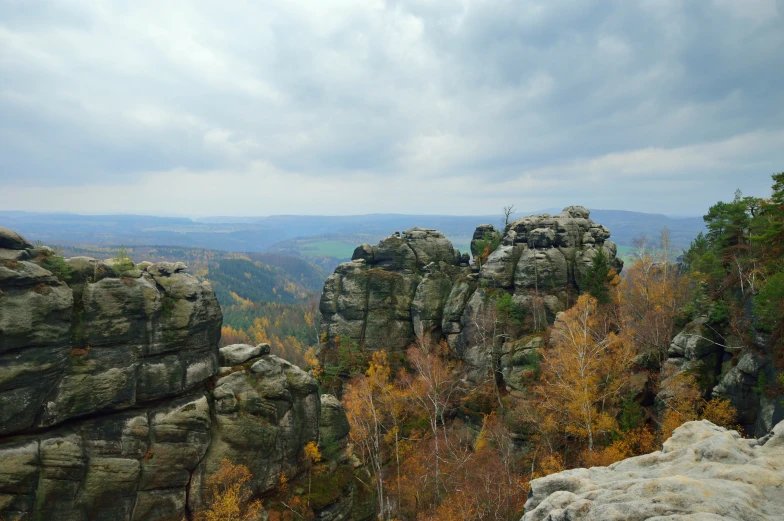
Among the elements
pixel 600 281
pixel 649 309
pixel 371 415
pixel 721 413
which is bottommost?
pixel 371 415

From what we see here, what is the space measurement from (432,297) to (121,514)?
42944 millimetres

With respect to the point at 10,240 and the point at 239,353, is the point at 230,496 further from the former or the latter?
the point at 10,240

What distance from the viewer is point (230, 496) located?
95.9ft

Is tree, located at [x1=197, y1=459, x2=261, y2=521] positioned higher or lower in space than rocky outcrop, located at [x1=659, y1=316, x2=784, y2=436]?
lower

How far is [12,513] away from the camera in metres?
24.0

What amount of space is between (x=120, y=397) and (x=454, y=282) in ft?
146

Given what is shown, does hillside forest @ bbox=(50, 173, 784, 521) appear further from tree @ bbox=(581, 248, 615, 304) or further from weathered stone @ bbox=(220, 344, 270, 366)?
weathered stone @ bbox=(220, 344, 270, 366)

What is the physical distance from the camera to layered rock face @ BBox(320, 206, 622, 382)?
50.6m

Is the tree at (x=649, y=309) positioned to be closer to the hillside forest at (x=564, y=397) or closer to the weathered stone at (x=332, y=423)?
the hillside forest at (x=564, y=397)

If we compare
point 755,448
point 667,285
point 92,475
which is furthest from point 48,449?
point 667,285

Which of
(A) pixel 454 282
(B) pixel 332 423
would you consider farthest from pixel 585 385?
(A) pixel 454 282

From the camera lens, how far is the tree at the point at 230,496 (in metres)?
28.8

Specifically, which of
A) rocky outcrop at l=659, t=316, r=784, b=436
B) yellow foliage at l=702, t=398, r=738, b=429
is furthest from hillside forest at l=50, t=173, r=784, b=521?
rocky outcrop at l=659, t=316, r=784, b=436

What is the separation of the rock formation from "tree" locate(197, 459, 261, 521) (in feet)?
→ 2.36
